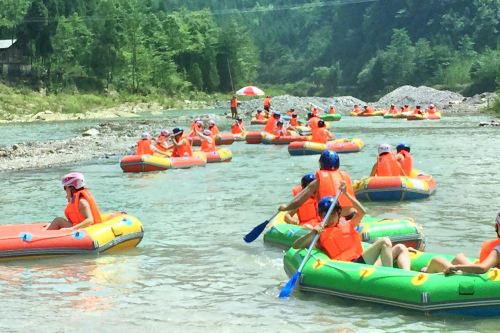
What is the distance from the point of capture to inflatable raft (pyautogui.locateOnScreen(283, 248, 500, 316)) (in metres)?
6.39

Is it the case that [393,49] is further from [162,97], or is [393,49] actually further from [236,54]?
[162,97]

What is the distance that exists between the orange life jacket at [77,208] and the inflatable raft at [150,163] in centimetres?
790

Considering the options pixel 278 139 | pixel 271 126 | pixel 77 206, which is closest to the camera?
pixel 77 206

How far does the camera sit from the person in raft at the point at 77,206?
9.17 meters

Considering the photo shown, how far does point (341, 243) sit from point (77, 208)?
346 centimetres

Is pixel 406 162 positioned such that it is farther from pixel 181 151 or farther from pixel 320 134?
pixel 320 134

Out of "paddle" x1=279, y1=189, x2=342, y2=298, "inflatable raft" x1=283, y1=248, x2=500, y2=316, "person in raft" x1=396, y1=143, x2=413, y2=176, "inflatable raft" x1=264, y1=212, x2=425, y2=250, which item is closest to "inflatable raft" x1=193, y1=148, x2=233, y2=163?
"person in raft" x1=396, y1=143, x2=413, y2=176

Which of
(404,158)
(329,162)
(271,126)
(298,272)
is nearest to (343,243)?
(298,272)

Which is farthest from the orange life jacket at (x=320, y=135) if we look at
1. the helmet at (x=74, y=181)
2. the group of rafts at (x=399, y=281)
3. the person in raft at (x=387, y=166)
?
the helmet at (x=74, y=181)

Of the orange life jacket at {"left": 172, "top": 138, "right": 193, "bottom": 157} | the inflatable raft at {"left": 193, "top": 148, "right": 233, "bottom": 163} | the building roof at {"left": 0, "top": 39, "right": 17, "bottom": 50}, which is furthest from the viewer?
the building roof at {"left": 0, "top": 39, "right": 17, "bottom": 50}

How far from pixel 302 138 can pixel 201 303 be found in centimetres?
1644

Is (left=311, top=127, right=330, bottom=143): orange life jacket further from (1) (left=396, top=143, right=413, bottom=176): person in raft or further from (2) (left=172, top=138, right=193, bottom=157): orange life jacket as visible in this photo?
(1) (left=396, top=143, right=413, bottom=176): person in raft

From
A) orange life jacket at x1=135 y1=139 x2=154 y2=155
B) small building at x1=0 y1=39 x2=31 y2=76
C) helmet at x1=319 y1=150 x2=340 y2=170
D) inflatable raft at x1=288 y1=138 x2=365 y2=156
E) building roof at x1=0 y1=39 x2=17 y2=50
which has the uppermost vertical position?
building roof at x1=0 y1=39 x2=17 y2=50

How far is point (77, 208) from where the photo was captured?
9.34 m
